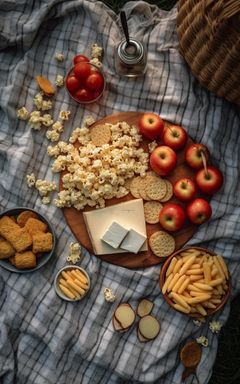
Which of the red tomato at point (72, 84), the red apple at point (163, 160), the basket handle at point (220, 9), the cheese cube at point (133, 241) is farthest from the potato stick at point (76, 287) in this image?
the basket handle at point (220, 9)

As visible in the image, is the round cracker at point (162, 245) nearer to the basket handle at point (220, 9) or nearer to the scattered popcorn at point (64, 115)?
the scattered popcorn at point (64, 115)

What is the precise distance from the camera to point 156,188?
195 cm

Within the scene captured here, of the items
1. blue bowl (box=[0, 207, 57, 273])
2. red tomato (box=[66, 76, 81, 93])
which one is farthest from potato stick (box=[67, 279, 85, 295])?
red tomato (box=[66, 76, 81, 93])

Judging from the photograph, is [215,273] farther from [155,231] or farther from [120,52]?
[120,52]

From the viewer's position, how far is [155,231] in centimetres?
→ 195

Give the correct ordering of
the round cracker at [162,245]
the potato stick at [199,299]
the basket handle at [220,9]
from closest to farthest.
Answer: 1. the basket handle at [220,9]
2. the potato stick at [199,299]
3. the round cracker at [162,245]

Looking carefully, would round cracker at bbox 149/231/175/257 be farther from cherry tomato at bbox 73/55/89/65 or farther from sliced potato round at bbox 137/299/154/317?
cherry tomato at bbox 73/55/89/65

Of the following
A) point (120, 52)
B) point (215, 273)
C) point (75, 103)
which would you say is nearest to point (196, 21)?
point (120, 52)

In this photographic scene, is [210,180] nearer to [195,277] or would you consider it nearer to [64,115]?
[195,277]

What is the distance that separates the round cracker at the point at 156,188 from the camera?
1.94m

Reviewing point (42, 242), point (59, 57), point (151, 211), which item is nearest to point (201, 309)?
point (151, 211)

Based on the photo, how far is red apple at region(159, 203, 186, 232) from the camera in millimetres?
1890

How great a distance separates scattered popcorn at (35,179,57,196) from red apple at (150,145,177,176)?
1.32 ft

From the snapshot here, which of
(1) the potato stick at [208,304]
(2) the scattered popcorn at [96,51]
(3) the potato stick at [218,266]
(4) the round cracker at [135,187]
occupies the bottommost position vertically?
(1) the potato stick at [208,304]
